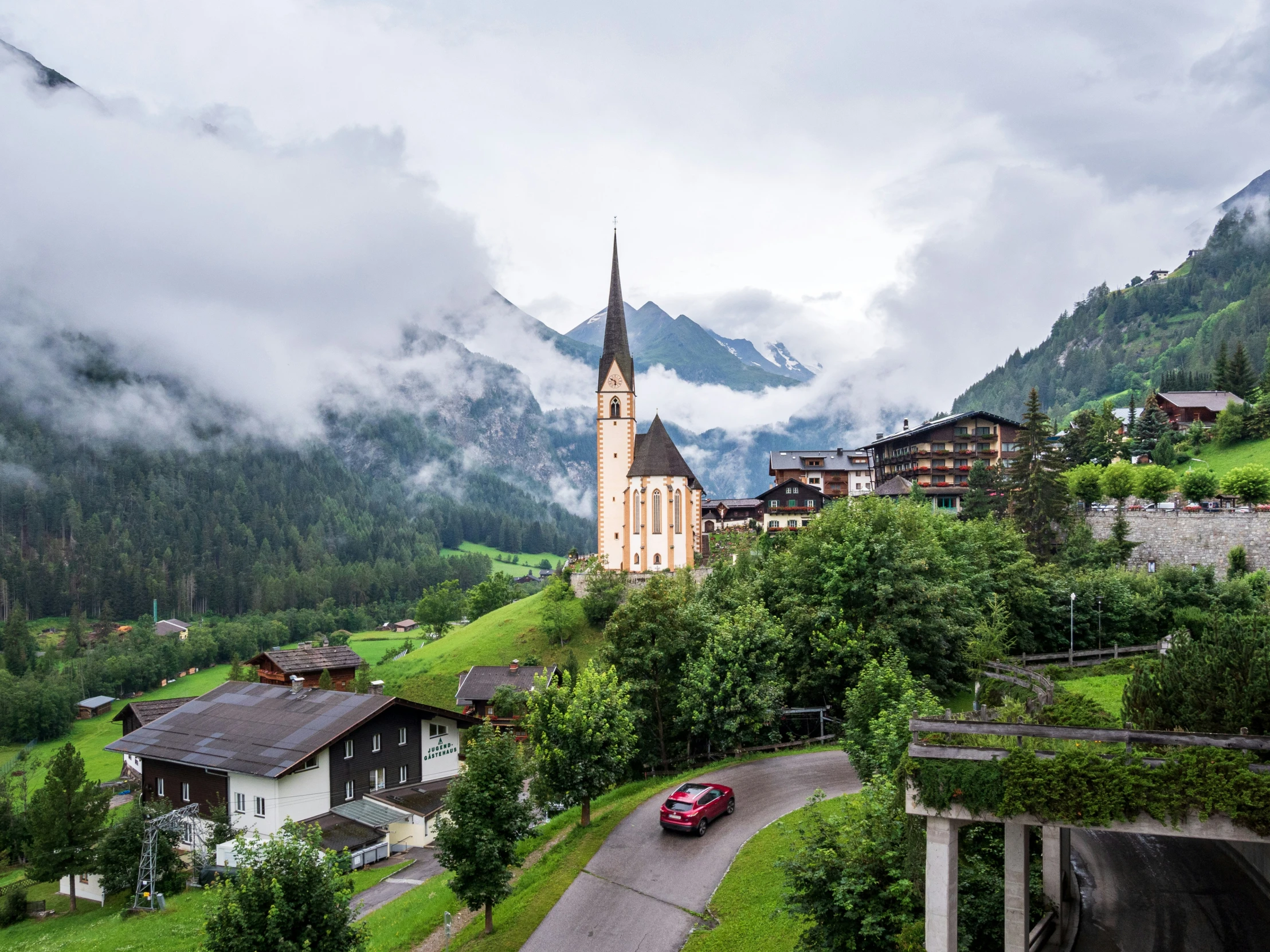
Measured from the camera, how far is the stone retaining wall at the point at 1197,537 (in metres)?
47.1

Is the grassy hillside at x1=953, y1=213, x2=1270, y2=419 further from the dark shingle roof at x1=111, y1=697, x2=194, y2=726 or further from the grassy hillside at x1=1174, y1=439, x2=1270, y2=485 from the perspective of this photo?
the dark shingle roof at x1=111, y1=697, x2=194, y2=726

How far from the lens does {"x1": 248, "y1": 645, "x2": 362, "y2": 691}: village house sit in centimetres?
6234

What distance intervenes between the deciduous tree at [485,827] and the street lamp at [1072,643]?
1201 inches

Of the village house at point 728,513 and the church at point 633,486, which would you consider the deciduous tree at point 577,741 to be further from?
the village house at point 728,513

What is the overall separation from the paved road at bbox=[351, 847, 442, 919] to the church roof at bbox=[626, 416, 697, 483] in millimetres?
38652

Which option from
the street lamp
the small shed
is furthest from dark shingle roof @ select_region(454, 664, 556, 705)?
the small shed

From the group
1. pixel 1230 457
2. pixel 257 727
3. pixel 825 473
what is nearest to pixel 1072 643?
pixel 1230 457

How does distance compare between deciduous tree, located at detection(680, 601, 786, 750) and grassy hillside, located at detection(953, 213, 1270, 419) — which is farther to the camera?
grassy hillside, located at detection(953, 213, 1270, 419)

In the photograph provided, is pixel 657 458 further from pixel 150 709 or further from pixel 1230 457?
pixel 1230 457

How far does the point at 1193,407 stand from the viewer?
3132 inches

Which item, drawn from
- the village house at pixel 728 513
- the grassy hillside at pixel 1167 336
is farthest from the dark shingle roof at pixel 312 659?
the grassy hillside at pixel 1167 336

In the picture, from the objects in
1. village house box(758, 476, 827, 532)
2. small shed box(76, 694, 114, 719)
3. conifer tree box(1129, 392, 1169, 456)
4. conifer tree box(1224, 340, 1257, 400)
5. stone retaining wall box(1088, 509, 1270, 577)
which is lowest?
small shed box(76, 694, 114, 719)

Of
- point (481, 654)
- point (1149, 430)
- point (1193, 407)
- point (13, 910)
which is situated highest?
point (1193, 407)

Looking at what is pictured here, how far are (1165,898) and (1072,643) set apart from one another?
88.4 feet
